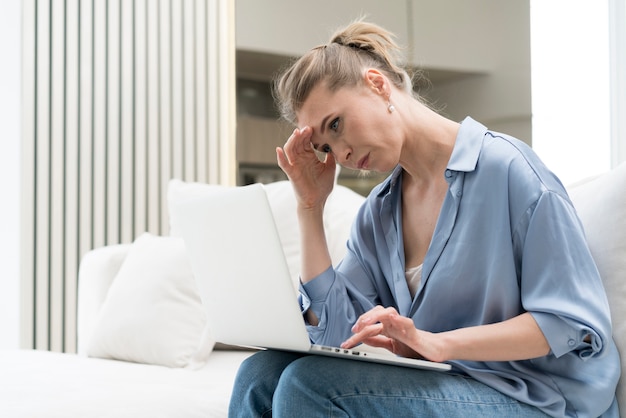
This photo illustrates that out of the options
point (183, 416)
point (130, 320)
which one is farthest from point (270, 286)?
point (130, 320)

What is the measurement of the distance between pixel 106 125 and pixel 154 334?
1.67 metres

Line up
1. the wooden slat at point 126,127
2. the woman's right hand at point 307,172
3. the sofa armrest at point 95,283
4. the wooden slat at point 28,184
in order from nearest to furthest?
the woman's right hand at point 307,172, the sofa armrest at point 95,283, the wooden slat at point 28,184, the wooden slat at point 126,127

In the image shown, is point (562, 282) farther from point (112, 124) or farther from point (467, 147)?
point (112, 124)

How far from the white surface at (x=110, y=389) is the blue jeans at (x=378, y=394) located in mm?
519

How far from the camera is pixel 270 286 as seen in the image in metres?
1.25

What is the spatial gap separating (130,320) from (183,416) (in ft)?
2.19

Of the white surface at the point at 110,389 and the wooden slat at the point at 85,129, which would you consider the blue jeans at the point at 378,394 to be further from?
the wooden slat at the point at 85,129

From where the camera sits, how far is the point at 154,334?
7.39 feet

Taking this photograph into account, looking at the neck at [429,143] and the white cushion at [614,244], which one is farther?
the neck at [429,143]

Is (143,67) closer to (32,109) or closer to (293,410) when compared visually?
(32,109)

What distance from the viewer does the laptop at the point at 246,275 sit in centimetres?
123

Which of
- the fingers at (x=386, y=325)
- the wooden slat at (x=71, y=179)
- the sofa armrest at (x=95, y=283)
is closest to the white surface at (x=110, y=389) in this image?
the sofa armrest at (x=95, y=283)

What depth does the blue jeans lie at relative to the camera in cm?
123

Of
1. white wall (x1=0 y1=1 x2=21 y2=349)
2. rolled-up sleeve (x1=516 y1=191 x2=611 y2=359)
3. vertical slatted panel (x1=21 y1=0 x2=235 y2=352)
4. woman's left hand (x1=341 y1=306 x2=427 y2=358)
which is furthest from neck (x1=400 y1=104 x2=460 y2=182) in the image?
white wall (x1=0 y1=1 x2=21 y2=349)
